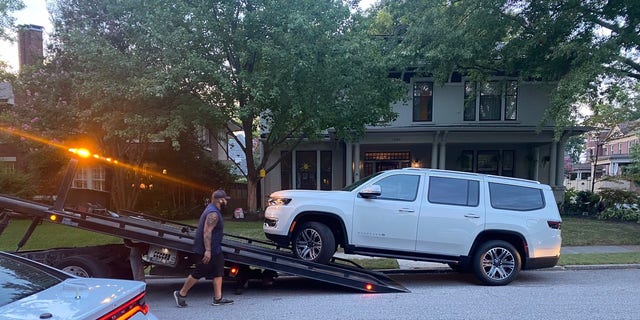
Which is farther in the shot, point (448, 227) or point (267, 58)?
point (267, 58)

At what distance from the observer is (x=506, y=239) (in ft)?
23.7

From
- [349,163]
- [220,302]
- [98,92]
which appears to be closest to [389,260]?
[220,302]

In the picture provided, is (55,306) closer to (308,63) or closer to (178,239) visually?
(178,239)

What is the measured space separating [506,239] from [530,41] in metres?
10.2

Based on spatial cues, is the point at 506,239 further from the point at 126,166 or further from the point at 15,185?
the point at 15,185

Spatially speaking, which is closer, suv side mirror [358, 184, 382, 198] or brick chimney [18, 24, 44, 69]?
suv side mirror [358, 184, 382, 198]

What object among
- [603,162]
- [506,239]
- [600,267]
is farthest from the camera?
[603,162]

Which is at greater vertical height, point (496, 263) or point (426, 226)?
point (426, 226)

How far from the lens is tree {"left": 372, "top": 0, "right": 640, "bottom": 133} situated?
12.6m

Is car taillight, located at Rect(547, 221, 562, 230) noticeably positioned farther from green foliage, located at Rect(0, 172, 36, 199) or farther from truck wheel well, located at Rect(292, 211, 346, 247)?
green foliage, located at Rect(0, 172, 36, 199)

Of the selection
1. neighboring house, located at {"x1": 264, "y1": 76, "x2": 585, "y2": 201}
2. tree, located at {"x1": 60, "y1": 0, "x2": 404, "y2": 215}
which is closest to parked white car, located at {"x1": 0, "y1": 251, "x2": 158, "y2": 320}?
tree, located at {"x1": 60, "y1": 0, "x2": 404, "y2": 215}

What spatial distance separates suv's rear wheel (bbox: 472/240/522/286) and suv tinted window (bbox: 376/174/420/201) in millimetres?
1546

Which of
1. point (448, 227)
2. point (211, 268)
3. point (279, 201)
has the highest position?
point (279, 201)

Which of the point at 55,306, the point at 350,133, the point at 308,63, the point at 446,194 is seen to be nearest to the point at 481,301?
the point at 446,194
